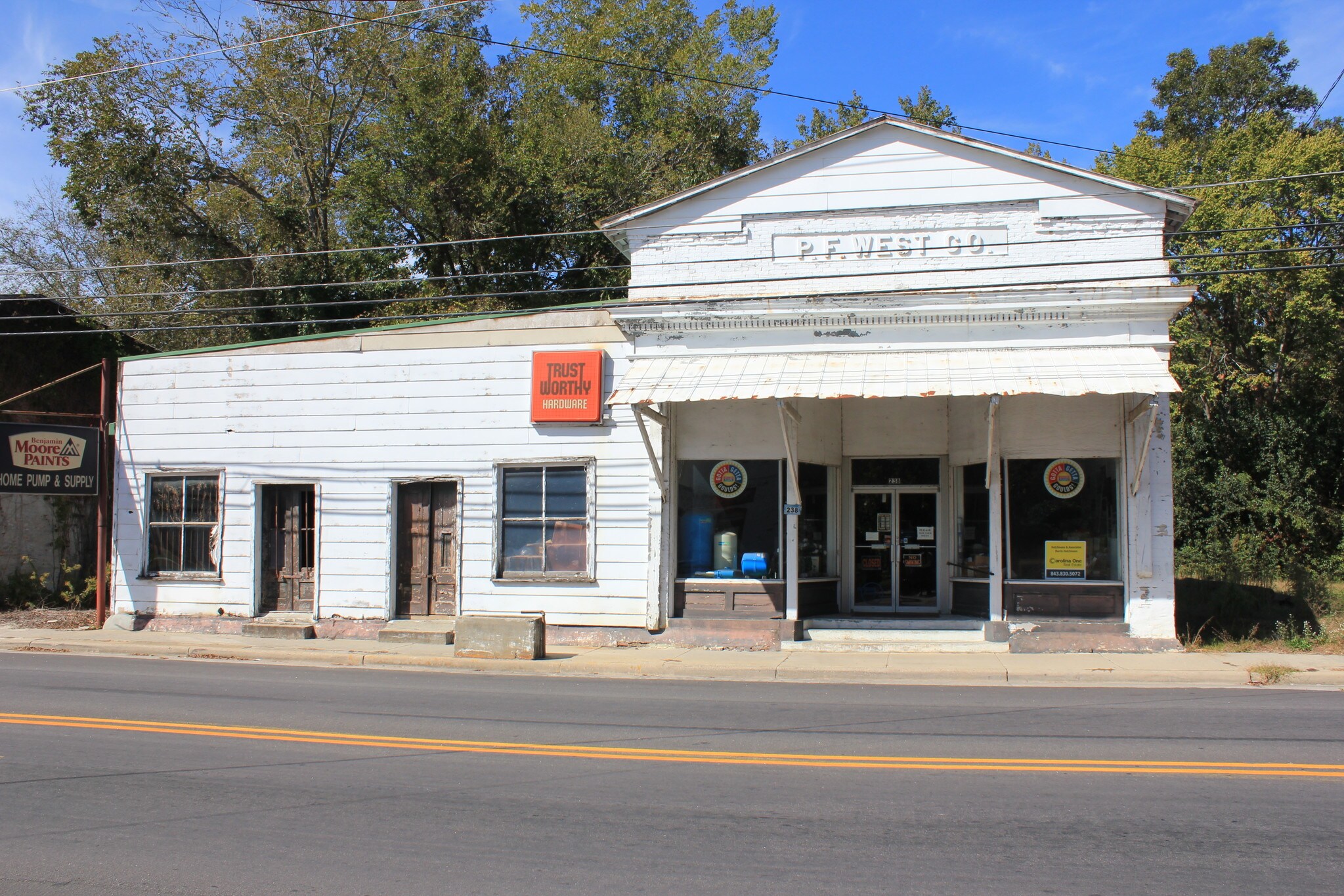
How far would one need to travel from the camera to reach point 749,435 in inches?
615

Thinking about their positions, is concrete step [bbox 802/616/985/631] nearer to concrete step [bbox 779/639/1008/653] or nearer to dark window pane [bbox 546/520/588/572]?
concrete step [bbox 779/639/1008/653]

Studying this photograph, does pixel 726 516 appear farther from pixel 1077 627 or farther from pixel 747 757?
pixel 747 757

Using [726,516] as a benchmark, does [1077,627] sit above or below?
below

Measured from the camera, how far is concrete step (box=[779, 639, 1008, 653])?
14.3 metres

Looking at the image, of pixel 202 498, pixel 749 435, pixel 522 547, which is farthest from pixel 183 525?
pixel 749 435

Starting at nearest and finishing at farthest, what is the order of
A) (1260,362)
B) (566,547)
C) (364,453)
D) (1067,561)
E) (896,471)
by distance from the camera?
(1067,561) → (566,547) → (896,471) → (364,453) → (1260,362)

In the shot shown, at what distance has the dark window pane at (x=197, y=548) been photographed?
57.8 ft

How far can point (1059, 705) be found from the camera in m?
10.2

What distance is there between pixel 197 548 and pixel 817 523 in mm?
10954

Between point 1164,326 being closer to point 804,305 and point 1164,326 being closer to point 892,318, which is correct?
point 892,318

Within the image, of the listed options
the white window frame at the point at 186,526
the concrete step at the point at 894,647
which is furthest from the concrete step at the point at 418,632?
the concrete step at the point at 894,647

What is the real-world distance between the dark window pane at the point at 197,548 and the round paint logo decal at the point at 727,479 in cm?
903

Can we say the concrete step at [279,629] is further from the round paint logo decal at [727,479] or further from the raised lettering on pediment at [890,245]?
the raised lettering on pediment at [890,245]

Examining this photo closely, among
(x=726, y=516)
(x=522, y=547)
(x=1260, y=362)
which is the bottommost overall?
(x=522, y=547)
